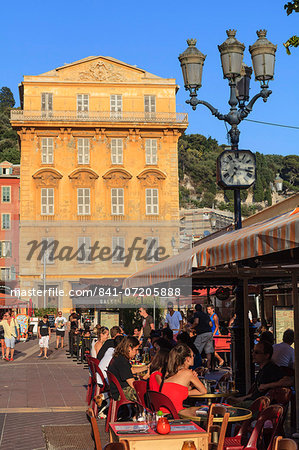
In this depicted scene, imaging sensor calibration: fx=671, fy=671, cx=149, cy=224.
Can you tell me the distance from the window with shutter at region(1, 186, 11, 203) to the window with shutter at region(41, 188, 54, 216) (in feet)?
49.6

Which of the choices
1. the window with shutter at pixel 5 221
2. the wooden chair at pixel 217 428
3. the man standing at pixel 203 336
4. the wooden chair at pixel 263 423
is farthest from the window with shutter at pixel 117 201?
the wooden chair at pixel 263 423

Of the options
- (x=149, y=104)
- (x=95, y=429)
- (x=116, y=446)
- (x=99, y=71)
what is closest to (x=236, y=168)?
(x=95, y=429)

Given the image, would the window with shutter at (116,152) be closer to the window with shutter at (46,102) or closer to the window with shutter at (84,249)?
the window with shutter at (46,102)

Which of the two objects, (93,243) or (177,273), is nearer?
(177,273)

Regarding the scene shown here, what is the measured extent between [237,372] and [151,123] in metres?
41.3

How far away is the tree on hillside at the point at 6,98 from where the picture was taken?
12075cm

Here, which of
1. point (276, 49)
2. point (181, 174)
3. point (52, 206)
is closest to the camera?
point (276, 49)

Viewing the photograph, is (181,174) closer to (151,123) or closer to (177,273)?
(151,123)

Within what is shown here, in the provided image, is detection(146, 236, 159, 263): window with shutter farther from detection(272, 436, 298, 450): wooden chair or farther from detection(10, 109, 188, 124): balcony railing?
detection(272, 436, 298, 450): wooden chair

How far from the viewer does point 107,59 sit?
1962 inches

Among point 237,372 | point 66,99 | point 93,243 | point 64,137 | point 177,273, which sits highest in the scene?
point 66,99

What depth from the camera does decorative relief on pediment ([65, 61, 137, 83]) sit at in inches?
1977

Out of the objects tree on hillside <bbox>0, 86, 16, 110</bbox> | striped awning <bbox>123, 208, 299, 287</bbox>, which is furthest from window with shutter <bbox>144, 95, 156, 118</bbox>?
tree on hillside <bbox>0, 86, 16, 110</bbox>

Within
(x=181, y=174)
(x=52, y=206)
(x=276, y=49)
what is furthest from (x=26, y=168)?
(x=181, y=174)
